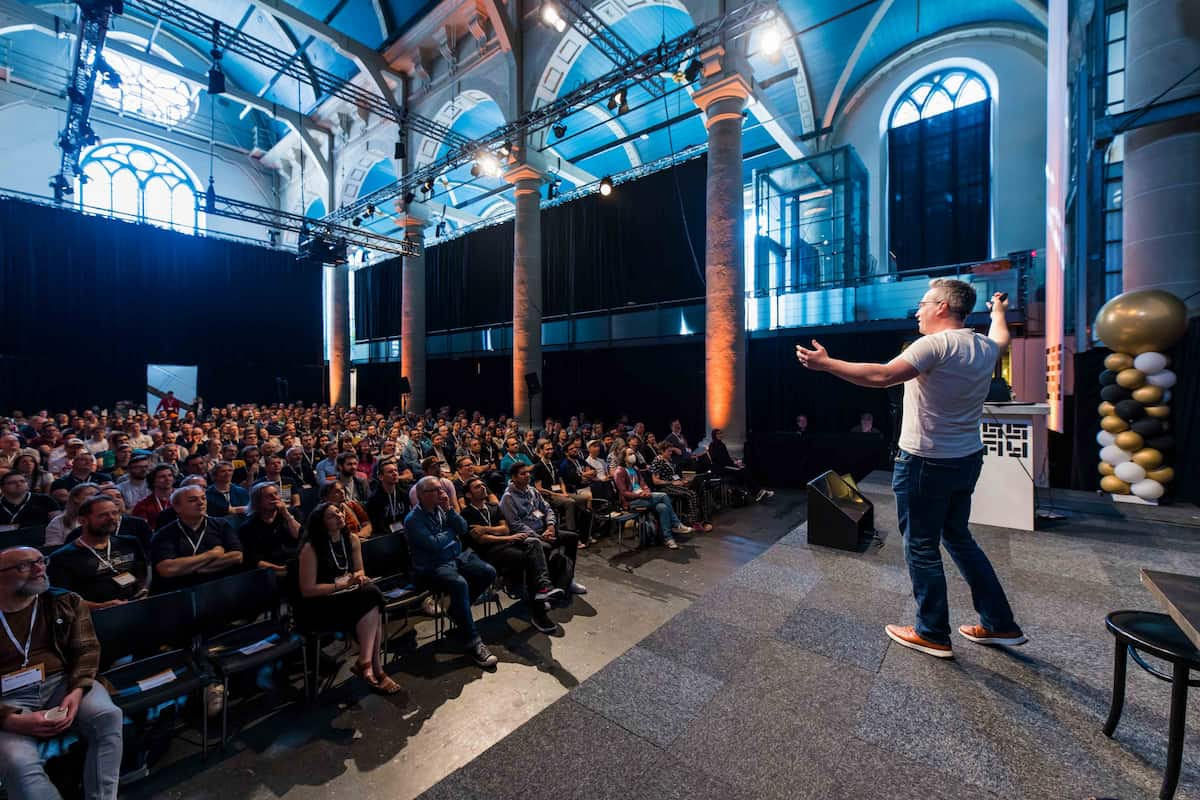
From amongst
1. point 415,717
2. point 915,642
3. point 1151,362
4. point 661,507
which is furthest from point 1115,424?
point 415,717

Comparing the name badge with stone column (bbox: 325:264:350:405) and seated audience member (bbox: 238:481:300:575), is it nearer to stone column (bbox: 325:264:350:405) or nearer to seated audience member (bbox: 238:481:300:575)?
seated audience member (bbox: 238:481:300:575)

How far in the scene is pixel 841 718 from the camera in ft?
5.69

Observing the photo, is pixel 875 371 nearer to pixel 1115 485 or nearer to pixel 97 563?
pixel 97 563

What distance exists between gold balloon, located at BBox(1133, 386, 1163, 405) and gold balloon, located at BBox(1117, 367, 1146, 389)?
0.07 metres

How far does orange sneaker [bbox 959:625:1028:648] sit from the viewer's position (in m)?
→ 2.07

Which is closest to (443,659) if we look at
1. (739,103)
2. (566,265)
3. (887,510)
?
(887,510)

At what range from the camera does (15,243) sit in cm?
1327

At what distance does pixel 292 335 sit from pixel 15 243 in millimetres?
7057

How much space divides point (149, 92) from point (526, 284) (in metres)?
19.2

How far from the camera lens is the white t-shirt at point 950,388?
1814mm

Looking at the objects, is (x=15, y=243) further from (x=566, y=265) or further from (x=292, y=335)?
(x=566, y=265)

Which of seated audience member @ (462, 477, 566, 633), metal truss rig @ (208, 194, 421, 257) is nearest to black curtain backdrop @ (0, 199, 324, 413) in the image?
metal truss rig @ (208, 194, 421, 257)

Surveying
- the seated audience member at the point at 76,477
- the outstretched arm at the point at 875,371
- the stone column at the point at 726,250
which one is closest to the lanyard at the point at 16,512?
the seated audience member at the point at 76,477

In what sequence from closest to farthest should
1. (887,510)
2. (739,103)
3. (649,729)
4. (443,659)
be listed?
(649,729) < (443,659) < (887,510) < (739,103)
